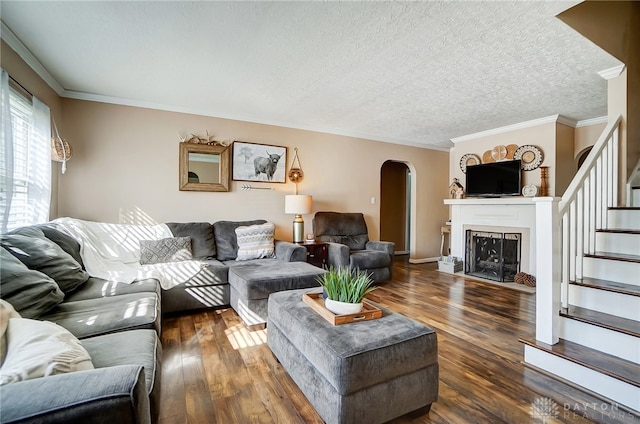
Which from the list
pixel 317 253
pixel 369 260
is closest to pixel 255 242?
pixel 317 253

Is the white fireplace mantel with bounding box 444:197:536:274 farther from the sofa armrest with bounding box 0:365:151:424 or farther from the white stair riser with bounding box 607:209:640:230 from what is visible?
the sofa armrest with bounding box 0:365:151:424

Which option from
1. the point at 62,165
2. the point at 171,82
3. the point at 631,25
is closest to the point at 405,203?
the point at 631,25

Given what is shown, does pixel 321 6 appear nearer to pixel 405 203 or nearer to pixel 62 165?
pixel 62 165

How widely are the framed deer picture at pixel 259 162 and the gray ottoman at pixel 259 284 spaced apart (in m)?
1.58

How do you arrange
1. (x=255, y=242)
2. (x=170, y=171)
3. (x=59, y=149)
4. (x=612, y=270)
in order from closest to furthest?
(x=612, y=270)
(x=59, y=149)
(x=255, y=242)
(x=170, y=171)

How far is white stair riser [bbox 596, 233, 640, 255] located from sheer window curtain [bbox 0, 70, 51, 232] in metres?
4.61

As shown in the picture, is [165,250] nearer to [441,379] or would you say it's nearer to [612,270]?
[441,379]

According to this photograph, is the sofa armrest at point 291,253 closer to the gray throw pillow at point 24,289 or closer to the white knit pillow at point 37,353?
the gray throw pillow at point 24,289

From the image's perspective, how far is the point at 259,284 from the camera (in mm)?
2543

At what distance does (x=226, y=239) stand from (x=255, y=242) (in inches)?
14.8

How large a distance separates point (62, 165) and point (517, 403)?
4396 mm

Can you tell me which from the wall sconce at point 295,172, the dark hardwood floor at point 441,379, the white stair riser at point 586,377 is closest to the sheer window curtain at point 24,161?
the dark hardwood floor at point 441,379

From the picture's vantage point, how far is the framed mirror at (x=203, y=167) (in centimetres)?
371

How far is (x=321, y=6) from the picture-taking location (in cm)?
183
